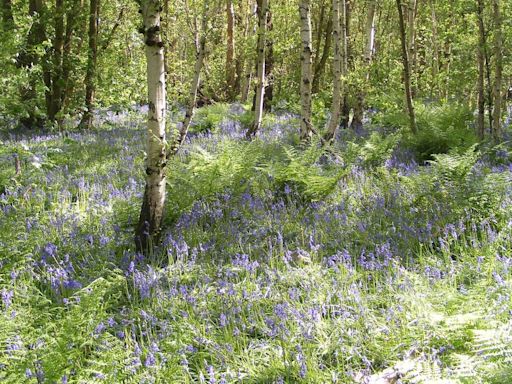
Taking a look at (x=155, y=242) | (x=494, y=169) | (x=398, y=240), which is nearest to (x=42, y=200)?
(x=155, y=242)

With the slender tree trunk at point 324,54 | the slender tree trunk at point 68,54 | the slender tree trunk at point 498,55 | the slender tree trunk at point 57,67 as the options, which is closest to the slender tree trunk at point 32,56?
the slender tree trunk at point 57,67

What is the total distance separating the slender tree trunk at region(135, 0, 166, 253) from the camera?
15.9ft

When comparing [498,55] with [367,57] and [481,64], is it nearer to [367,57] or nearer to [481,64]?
[481,64]

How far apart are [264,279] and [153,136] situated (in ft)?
5.97

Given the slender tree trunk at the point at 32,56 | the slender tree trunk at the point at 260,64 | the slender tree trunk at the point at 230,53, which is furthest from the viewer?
the slender tree trunk at the point at 230,53

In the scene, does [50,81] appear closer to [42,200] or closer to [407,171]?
[42,200]

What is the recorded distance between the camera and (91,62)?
12.8 meters

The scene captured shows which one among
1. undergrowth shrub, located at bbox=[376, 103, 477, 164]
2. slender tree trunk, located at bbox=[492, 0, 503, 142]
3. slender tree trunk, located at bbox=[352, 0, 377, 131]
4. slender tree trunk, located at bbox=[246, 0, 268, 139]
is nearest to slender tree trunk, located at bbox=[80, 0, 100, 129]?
slender tree trunk, located at bbox=[246, 0, 268, 139]

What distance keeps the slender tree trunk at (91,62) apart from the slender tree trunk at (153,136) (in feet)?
28.7

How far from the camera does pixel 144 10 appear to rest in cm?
486

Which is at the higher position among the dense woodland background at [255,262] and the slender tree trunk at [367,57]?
the slender tree trunk at [367,57]

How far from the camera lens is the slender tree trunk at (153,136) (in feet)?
15.9

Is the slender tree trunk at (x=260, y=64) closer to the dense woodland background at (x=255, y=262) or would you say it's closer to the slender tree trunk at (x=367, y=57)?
the dense woodland background at (x=255, y=262)

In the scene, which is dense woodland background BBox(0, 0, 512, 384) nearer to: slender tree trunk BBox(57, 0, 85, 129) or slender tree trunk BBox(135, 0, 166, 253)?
slender tree trunk BBox(135, 0, 166, 253)
